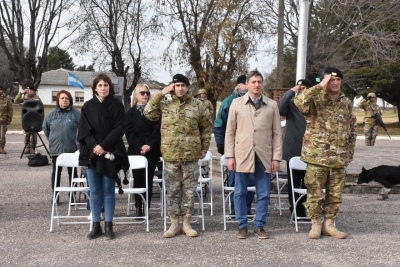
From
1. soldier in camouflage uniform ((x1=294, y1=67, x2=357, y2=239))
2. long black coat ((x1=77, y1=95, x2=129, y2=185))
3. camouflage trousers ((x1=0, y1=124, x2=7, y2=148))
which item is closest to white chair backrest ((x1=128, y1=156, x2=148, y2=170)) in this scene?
long black coat ((x1=77, y1=95, x2=129, y2=185))

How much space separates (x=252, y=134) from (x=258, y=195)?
0.74 meters

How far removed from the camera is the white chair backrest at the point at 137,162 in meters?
6.52

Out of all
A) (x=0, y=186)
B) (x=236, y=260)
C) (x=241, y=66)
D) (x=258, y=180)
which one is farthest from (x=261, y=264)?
(x=241, y=66)

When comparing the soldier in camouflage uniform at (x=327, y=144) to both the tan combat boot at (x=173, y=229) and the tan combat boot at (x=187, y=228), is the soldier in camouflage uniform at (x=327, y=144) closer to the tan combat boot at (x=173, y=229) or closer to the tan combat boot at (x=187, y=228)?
the tan combat boot at (x=187, y=228)

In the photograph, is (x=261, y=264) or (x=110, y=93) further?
(x=110, y=93)

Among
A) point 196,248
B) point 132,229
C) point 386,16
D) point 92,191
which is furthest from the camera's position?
point 386,16

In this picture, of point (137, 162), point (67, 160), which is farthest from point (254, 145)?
point (67, 160)

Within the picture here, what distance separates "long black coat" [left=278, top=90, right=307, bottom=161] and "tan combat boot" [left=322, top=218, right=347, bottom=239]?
3.92ft

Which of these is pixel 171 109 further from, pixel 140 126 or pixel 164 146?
pixel 140 126

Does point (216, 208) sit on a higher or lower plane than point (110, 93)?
lower

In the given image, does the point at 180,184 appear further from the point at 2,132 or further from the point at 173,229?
the point at 2,132

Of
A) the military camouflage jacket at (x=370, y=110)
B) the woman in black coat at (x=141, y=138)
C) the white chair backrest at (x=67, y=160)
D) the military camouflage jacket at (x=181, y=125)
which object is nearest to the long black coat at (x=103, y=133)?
the military camouflage jacket at (x=181, y=125)

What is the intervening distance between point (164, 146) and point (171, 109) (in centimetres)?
46

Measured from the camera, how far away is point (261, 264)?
4965 millimetres
